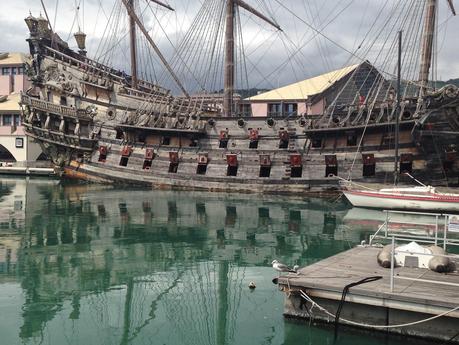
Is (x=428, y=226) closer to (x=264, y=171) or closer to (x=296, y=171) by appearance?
(x=296, y=171)

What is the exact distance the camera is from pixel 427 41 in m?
34.7

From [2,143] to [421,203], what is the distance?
52.5 metres

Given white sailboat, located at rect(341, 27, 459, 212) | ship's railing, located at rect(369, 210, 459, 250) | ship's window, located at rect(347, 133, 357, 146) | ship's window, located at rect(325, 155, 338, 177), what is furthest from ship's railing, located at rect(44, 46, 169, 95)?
ship's railing, located at rect(369, 210, 459, 250)

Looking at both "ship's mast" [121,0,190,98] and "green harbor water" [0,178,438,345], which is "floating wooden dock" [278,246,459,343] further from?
"ship's mast" [121,0,190,98]

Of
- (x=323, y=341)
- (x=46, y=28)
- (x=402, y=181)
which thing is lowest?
(x=323, y=341)

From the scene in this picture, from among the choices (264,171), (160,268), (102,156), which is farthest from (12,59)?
(160,268)

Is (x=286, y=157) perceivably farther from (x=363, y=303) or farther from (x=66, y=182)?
(x=363, y=303)

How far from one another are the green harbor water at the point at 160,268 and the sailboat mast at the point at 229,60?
550 inches

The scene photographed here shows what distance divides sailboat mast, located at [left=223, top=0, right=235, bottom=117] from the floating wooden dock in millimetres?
33022

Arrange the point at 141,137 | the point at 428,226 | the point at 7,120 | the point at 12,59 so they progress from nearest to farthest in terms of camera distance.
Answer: the point at 428,226
the point at 141,137
the point at 7,120
the point at 12,59

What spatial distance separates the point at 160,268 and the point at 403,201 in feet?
61.5

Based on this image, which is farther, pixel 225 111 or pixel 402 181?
pixel 225 111

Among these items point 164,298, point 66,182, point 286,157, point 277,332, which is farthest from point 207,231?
point 66,182

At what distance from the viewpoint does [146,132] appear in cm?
4547
